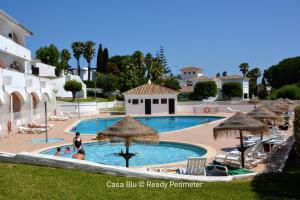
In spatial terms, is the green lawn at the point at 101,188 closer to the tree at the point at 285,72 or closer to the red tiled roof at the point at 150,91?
the red tiled roof at the point at 150,91

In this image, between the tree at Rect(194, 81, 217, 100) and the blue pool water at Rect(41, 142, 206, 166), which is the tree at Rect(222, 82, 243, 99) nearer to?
the tree at Rect(194, 81, 217, 100)

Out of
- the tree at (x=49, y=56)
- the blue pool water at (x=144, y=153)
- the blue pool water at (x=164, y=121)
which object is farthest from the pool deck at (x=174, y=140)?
the tree at (x=49, y=56)

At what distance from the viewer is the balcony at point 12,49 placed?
1078 inches

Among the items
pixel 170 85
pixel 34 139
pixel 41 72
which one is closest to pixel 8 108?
pixel 34 139

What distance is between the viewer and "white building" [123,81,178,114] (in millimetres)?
44031

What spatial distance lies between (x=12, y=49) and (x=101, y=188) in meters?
24.3

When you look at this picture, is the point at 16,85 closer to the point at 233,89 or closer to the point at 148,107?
the point at 148,107

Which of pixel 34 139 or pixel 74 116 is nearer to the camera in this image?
pixel 34 139

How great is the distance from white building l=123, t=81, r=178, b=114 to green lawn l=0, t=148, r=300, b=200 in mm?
34103

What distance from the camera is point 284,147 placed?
16.8 m

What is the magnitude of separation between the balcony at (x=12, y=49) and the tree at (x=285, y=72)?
6641cm

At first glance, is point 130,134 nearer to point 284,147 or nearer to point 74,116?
point 284,147

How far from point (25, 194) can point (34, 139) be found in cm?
1528

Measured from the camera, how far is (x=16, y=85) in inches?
1065
